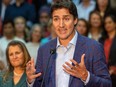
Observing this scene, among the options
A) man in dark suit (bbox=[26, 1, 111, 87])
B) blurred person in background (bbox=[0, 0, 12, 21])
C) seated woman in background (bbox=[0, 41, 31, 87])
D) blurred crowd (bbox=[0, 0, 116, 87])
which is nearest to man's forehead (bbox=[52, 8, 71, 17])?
man in dark suit (bbox=[26, 1, 111, 87])

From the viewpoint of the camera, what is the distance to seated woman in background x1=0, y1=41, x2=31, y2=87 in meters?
4.24

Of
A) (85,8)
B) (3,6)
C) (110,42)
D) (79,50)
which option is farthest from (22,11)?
(79,50)

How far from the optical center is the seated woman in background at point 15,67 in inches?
167

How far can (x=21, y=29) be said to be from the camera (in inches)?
297

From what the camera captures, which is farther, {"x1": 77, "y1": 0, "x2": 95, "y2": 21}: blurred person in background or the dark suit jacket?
{"x1": 77, "y1": 0, "x2": 95, "y2": 21}: blurred person in background

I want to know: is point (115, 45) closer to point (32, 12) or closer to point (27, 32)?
point (27, 32)

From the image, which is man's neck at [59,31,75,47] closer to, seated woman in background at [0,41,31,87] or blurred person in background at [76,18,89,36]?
seated woman in background at [0,41,31,87]

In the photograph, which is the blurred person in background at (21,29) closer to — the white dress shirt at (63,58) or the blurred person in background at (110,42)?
the blurred person in background at (110,42)

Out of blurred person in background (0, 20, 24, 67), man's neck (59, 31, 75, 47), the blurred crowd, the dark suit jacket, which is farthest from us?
blurred person in background (0, 20, 24, 67)

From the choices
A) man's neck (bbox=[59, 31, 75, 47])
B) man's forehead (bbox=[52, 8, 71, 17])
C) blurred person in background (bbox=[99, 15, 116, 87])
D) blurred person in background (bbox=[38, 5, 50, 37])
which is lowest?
blurred person in background (bbox=[99, 15, 116, 87])

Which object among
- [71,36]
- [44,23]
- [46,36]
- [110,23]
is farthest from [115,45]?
[71,36]

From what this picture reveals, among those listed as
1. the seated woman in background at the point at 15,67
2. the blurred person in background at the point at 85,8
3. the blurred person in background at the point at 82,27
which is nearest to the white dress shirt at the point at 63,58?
the seated woman in background at the point at 15,67

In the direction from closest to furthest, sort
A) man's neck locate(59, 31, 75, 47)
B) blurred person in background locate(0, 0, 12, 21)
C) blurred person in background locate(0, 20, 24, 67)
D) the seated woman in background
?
man's neck locate(59, 31, 75, 47) < the seated woman in background < blurred person in background locate(0, 20, 24, 67) < blurred person in background locate(0, 0, 12, 21)

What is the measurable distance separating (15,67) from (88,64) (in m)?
1.25
